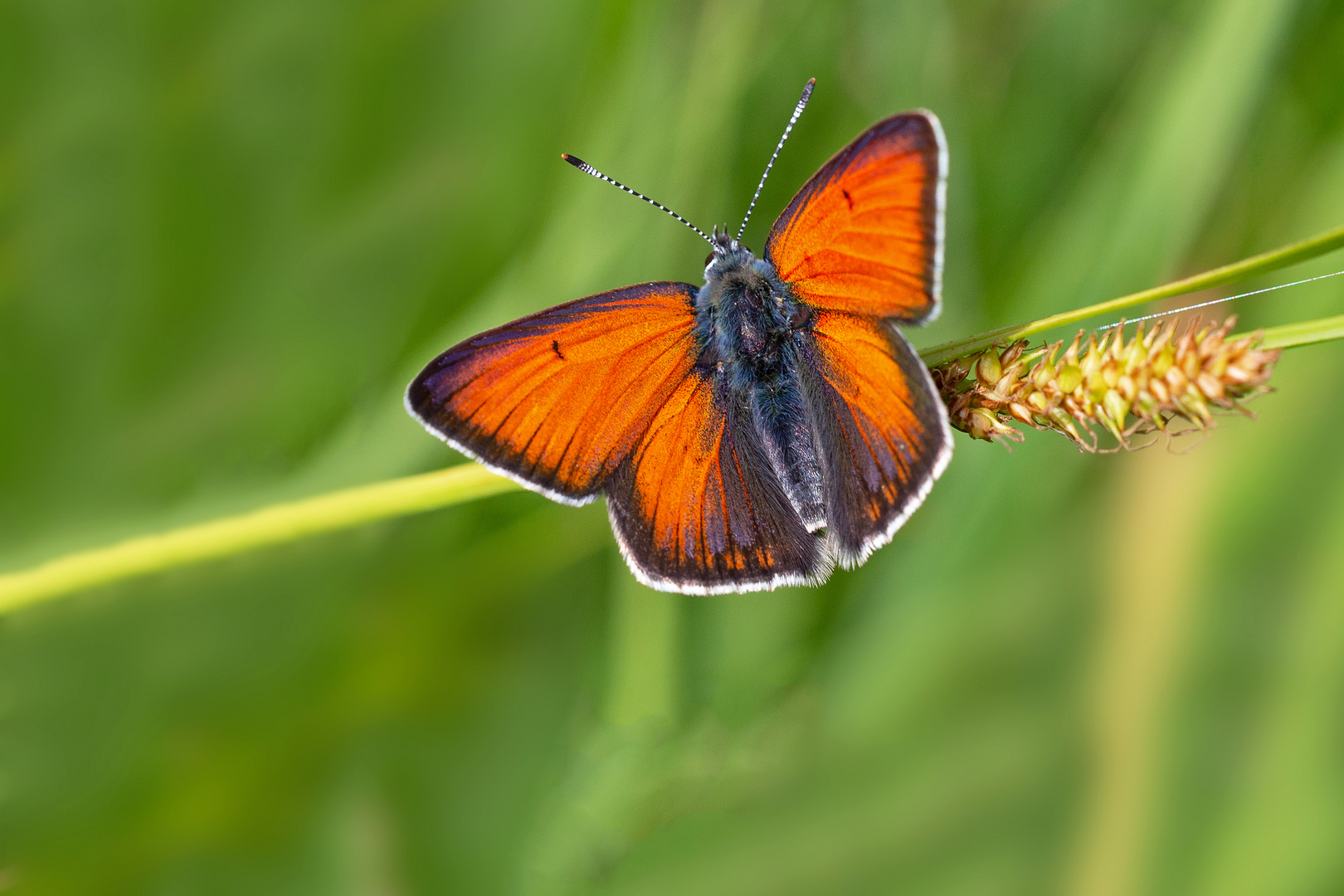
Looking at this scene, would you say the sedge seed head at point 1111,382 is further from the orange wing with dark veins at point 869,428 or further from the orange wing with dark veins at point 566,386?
the orange wing with dark veins at point 566,386

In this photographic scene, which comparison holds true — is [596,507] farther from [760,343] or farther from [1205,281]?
[1205,281]

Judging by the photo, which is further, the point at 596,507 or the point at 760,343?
the point at 596,507

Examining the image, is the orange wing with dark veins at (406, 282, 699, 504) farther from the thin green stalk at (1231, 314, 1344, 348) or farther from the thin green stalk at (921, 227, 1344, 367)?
the thin green stalk at (1231, 314, 1344, 348)

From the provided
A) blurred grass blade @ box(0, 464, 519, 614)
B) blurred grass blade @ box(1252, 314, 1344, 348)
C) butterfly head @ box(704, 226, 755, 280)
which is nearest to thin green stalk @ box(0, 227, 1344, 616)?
blurred grass blade @ box(0, 464, 519, 614)

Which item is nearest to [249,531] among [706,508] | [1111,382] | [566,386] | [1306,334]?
[566,386]

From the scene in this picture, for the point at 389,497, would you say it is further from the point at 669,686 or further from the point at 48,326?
the point at 669,686

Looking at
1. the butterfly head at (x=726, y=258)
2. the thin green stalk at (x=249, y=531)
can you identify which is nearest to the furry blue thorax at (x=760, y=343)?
the butterfly head at (x=726, y=258)

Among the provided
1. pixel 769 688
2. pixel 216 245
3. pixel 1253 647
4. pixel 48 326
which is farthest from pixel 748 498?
pixel 48 326
